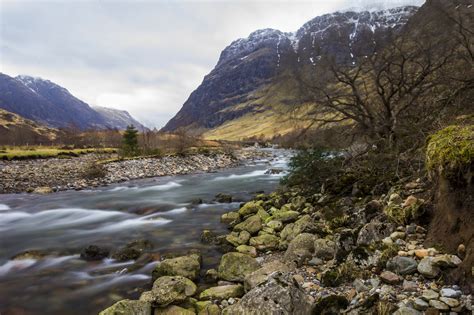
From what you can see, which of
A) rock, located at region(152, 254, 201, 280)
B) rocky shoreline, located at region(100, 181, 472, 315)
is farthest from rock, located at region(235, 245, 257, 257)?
rock, located at region(152, 254, 201, 280)

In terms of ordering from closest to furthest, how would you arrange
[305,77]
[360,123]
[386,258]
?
[386,258] → [360,123] → [305,77]

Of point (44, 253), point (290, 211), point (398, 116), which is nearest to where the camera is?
point (44, 253)

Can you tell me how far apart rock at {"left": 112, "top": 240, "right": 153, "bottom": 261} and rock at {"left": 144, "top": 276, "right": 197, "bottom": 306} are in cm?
375

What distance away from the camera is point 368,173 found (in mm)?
13062

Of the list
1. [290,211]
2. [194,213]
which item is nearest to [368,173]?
[290,211]

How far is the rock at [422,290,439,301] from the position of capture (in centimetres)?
492

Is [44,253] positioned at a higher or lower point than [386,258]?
lower

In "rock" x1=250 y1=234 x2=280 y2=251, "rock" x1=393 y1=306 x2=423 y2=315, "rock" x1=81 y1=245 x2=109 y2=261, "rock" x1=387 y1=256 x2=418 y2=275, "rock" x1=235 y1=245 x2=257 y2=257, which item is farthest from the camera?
"rock" x1=81 y1=245 x2=109 y2=261

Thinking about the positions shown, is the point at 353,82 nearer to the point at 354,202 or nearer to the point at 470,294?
the point at 354,202

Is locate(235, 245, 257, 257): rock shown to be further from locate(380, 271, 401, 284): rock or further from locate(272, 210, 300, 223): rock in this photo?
locate(380, 271, 401, 284): rock

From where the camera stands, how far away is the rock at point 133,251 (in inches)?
446

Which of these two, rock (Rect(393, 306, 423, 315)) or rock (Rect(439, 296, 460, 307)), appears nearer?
rock (Rect(439, 296, 460, 307))

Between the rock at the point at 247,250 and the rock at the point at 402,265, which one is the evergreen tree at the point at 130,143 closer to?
the rock at the point at 247,250

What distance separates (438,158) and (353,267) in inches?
121
